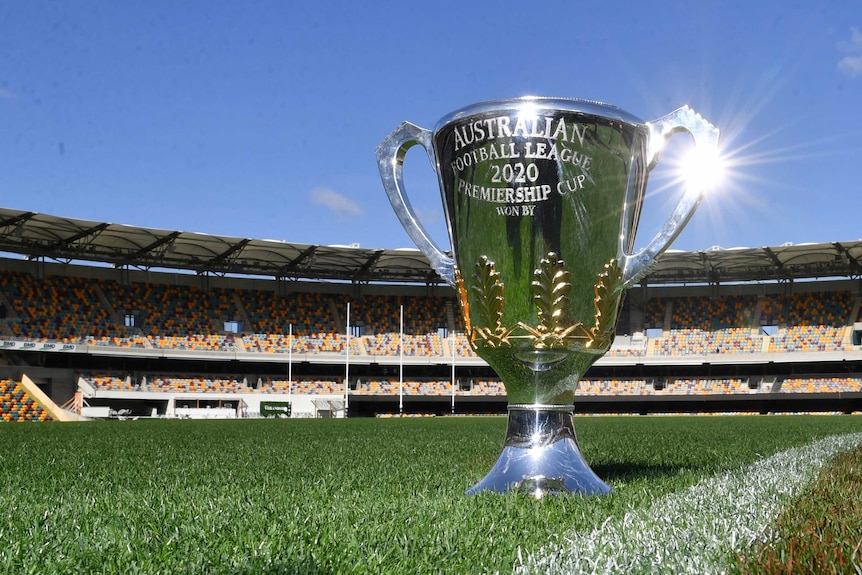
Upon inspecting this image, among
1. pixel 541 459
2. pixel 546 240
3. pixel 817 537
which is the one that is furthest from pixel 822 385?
pixel 817 537

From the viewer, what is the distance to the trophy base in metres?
3.41

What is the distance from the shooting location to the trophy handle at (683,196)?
11.3ft

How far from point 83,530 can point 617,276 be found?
2.49 meters

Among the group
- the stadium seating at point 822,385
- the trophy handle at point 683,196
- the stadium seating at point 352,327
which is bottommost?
the stadium seating at point 822,385

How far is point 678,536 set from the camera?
2.32 m

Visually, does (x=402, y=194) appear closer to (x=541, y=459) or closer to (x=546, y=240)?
(x=546, y=240)

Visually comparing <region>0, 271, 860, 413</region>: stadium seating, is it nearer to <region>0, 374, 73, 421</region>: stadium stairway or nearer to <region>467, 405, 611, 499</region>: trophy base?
<region>0, 374, 73, 421</region>: stadium stairway

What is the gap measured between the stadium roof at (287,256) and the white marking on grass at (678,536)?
31.1 metres

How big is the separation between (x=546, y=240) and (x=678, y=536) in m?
1.51

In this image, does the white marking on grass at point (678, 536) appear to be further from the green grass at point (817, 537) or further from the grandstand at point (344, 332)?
the grandstand at point (344, 332)

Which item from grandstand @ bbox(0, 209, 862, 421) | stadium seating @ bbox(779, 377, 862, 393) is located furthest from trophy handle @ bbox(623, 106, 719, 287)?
stadium seating @ bbox(779, 377, 862, 393)

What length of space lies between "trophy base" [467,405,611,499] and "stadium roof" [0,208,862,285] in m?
30.3

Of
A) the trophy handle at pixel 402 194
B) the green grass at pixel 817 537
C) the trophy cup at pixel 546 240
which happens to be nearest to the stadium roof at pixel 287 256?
the trophy handle at pixel 402 194

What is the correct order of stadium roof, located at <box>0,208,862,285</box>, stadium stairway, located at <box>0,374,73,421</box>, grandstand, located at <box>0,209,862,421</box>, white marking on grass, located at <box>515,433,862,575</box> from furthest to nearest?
1. grandstand, located at <box>0,209,862,421</box>
2. stadium roof, located at <box>0,208,862,285</box>
3. stadium stairway, located at <box>0,374,73,421</box>
4. white marking on grass, located at <box>515,433,862,575</box>
